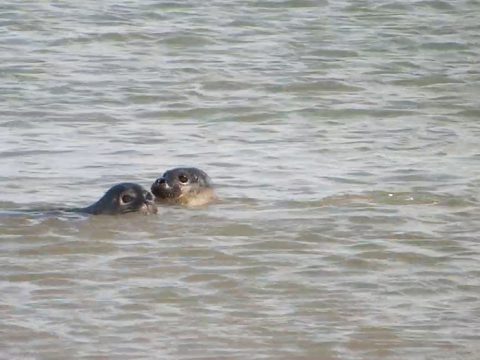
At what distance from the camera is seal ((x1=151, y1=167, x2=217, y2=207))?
804cm

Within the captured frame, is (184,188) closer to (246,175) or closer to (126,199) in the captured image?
(126,199)

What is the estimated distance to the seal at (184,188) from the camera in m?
8.04

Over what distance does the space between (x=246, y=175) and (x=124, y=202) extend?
122 centimetres

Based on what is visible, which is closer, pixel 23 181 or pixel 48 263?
pixel 48 263

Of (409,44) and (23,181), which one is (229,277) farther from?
(409,44)

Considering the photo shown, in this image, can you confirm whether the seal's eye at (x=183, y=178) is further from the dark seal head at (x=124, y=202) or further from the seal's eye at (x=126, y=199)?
the seal's eye at (x=126, y=199)

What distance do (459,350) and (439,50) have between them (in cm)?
754

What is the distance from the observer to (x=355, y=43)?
42.7ft

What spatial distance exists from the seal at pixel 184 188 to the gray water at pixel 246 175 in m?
0.11

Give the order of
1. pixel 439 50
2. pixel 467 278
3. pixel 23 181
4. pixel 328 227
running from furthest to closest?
pixel 439 50 → pixel 23 181 → pixel 328 227 → pixel 467 278

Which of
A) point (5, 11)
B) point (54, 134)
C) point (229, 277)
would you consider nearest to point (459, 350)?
point (229, 277)

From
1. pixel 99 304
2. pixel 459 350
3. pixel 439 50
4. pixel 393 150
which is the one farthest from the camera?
pixel 439 50

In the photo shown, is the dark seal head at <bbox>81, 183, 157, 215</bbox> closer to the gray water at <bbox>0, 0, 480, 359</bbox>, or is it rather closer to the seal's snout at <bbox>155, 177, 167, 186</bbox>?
the gray water at <bbox>0, 0, 480, 359</bbox>

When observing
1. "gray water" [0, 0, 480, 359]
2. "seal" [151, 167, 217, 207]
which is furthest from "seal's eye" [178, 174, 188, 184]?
"gray water" [0, 0, 480, 359]
